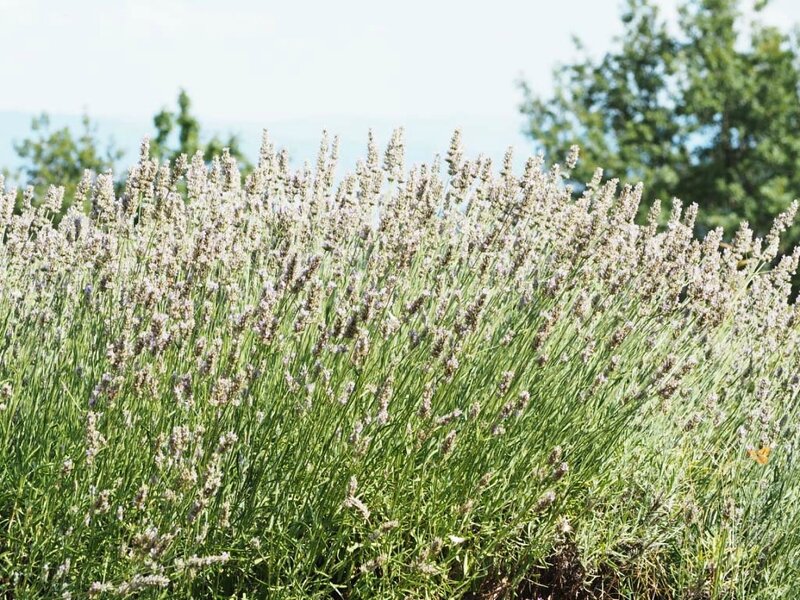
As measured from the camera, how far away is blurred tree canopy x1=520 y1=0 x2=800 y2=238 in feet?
63.7

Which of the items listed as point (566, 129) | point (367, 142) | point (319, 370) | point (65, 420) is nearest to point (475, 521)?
point (319, 370)

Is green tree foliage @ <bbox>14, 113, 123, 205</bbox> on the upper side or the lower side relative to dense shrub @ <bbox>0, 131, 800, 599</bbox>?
lower

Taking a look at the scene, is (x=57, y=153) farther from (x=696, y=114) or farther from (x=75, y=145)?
(x=696, y=114)

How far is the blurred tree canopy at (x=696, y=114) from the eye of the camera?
63.7ft

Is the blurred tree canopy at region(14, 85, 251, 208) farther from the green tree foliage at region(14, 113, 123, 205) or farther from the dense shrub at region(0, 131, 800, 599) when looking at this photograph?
the dense shrub at region(0, 131, 800, 599)

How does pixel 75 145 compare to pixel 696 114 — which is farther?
pixel 696 114

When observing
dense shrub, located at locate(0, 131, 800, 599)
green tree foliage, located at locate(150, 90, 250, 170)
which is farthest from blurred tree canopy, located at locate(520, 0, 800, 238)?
dense shrub, located at locate(0, 131, 800, 599)

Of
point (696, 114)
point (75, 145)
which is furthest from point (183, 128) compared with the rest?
point (696, 114)

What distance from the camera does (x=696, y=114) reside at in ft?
68.7

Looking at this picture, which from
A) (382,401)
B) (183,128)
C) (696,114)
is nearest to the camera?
(382,401)

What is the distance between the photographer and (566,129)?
69.4 ft

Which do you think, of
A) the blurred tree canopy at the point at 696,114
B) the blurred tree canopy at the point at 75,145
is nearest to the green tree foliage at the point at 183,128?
the blurred tree canopy at the point at 75,145

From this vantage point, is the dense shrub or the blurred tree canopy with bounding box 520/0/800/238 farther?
the blurred tree canopy with bounding box 520/0/800/238

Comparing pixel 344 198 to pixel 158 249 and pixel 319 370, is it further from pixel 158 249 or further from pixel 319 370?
pixel 319 370
